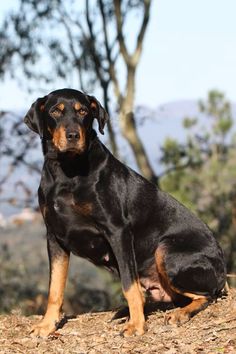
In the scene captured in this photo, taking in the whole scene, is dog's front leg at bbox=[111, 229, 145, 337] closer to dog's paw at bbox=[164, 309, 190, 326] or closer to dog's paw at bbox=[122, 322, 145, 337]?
dog's paw at bbox=[122, 322, 145, 337]

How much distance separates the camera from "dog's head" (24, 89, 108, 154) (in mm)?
5879

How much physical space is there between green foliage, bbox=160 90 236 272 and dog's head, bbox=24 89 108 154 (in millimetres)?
11359

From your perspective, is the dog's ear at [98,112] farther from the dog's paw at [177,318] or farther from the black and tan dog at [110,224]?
the dog's paw at [177,318]

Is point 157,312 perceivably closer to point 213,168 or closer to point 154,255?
point 154,255

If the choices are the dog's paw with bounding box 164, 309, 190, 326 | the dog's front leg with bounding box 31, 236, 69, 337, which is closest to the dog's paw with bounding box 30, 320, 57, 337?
the dog's front leg with bounding box 31, 236, 69, 337

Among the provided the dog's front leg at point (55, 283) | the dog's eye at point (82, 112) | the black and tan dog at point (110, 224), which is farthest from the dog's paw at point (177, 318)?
the dog's eye at point (82, 112)

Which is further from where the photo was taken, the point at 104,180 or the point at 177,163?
the point at 177,163

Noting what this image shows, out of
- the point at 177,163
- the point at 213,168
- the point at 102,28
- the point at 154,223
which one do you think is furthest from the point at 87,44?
the point at 154,223

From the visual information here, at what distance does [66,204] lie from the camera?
20.1 ft

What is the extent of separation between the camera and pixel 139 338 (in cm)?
575

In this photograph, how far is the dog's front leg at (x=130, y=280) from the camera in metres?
5.88

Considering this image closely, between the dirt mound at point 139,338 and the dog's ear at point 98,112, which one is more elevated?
the dog's ear at point 98,112

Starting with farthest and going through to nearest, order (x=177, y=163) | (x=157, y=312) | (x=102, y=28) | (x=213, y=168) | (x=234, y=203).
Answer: (x=213, y=168) < (x=234, y=203) < (x=177, y=163) < (x=102, y=28) < (x=157, y=312)

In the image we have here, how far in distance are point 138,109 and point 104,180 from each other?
11.0m
